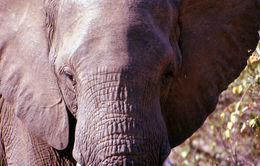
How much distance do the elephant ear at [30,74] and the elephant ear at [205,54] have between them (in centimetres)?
70

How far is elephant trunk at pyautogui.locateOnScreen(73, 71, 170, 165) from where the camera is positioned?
10.6 ft

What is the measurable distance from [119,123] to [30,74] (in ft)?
2.92

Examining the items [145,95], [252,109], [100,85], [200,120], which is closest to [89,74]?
[100,85]

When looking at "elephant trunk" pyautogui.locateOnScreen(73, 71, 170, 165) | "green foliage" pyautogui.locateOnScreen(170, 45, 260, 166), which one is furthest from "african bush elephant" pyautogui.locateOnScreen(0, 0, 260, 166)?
"green foliage" pyautogui.locateOnScreen(170, 45, 260, 166)

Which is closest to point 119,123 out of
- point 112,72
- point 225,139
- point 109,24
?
point 112,72

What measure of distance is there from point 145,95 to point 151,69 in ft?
0.46

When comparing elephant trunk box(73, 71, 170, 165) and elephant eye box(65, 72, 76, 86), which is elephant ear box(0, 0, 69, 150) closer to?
elephant eye box(65, 72, 76, 86)

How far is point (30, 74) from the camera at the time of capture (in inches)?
154

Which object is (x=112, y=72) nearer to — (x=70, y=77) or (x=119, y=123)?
(x=119, y=123)

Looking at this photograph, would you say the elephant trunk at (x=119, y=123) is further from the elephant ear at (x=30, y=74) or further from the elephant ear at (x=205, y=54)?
the elephant ear at (x=205, y=54)

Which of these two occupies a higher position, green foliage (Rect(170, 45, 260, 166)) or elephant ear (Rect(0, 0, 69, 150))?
elephant ear (Rect(0, 0, 69, 150))

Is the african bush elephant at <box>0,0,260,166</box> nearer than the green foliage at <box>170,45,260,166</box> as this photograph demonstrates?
Yes

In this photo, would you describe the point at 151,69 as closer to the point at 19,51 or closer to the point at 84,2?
the point at 84,2

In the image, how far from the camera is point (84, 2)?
3531mm
